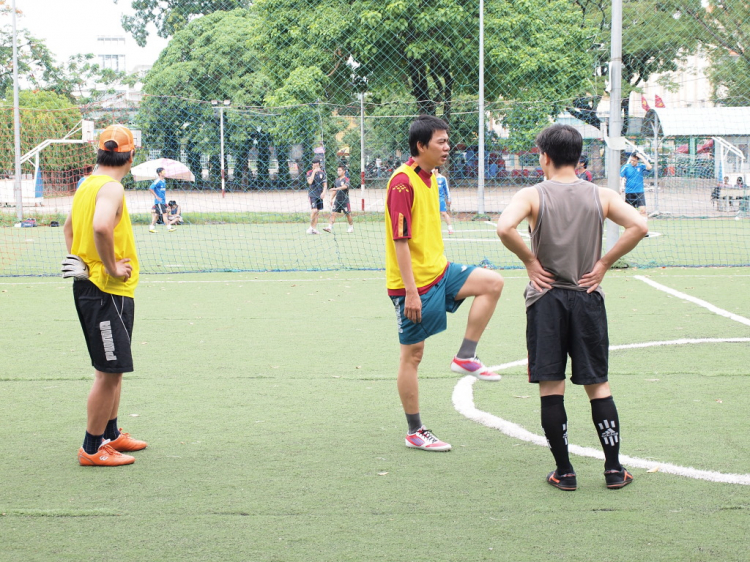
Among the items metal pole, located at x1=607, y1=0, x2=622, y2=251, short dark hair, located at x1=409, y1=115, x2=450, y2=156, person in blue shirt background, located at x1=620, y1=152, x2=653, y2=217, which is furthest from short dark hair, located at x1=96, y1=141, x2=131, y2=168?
person in blue shirt background, located at x1=620, y1=152, x2=653, y2=217

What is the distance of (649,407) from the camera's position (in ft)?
18.2

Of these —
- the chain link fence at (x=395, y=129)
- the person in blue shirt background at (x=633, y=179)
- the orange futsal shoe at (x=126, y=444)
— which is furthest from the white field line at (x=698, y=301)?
the person in blue shirt background at (x=633, y=179)

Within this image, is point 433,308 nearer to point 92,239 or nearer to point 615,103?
point 92,239

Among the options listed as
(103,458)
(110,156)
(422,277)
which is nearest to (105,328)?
(103,458)

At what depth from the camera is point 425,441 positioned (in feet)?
15.7

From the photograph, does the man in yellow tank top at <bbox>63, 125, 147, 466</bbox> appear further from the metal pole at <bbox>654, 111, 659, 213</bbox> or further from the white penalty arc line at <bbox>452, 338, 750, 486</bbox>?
the metal pole at <bbox>654, 111, 659, 213</bbox>

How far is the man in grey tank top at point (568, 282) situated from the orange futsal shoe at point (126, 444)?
2.26 meters

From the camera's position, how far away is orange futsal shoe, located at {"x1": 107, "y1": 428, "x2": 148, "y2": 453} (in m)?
4.76

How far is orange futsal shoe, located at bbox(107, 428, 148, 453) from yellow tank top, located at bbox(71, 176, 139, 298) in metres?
0.83

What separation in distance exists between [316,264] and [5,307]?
20.0 feet

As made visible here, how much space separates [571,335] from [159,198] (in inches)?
817

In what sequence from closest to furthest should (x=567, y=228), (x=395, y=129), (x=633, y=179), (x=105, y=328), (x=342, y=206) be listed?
(x=567, y=228)
(x=105, y=328)
(x=633, y=179)
(x=395, y=129)
(x=342, y=206)

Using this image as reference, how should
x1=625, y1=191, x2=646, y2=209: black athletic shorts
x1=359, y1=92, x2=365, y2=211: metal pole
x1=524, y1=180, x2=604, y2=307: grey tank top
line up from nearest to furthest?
x1=524, y1=180, x2=604, y2=307: grey tank top → x1=625, y1=191, x2=646, y2=209: black athletic shorts → x1=359, y1=92, x2=365, y2=211: metal pole

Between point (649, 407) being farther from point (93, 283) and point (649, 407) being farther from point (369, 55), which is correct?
point (369, 55)
